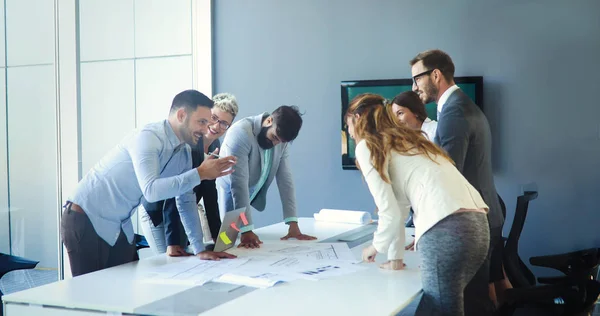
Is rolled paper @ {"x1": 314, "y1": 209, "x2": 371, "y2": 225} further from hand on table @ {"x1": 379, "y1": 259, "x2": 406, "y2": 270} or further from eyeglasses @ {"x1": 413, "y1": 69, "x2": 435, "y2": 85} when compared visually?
hand on table @ {"x1": 379, "y1": 259, "x2": 406, "y2": 270}

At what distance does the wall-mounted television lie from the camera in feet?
9.44

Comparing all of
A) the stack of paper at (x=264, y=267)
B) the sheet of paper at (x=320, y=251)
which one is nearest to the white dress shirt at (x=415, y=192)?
the stack of paper at (x=264, y=267)

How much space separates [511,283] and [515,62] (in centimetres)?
104

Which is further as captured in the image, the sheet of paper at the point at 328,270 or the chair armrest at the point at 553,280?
the chair armrest at the point at 553,280

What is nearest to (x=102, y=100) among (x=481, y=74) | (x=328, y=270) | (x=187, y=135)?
(x=187, y=135)

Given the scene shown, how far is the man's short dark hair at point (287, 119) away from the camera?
10.8ft

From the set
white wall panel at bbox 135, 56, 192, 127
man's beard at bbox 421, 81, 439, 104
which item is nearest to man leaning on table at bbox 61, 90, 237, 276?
white wall panel at bbox 135, 56, 192, 127

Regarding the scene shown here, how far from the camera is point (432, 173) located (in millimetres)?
2031

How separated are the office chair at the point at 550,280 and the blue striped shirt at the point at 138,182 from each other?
4.28 feet

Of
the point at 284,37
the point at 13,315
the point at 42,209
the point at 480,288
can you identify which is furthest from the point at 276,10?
the point at 13,315

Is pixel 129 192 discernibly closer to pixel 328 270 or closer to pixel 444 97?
pixel 328 270

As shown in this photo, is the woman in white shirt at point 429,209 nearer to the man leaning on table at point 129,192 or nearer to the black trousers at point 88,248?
the man leaning on table at point 129,192

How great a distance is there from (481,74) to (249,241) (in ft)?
4.52

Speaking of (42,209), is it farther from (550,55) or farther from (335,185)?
(550,55)
